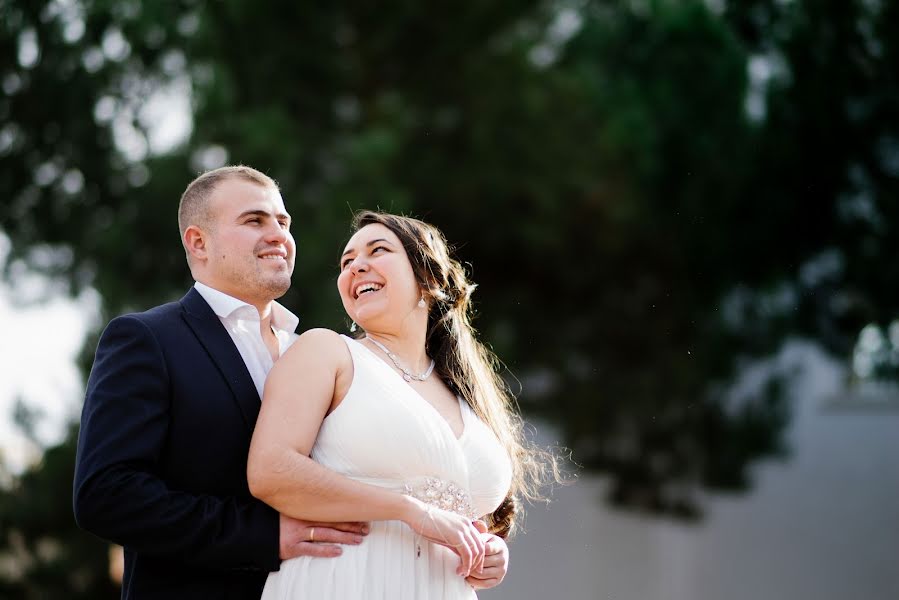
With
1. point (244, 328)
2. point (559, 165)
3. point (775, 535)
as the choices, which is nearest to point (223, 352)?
point (244, 328)

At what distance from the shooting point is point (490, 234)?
11141 mm

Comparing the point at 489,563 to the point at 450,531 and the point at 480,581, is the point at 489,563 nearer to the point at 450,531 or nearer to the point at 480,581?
the point at 480,581

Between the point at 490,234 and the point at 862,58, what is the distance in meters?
4.03

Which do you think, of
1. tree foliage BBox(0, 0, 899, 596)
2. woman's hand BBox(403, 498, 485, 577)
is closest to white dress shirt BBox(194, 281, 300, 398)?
woman's hand BBox(403, 498, 485, 577)

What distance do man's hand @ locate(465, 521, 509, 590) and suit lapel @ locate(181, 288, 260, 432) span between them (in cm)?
63

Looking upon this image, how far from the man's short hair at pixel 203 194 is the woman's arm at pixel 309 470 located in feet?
1.57

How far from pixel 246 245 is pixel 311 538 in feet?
2.48

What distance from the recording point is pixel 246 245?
262 cm

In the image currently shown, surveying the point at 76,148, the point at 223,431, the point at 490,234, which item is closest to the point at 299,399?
the point at 223,431

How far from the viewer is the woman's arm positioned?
228 centimetres

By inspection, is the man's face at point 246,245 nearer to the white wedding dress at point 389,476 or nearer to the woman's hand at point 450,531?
the white wedding dress at point 389,476

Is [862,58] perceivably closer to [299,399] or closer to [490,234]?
[490,234]

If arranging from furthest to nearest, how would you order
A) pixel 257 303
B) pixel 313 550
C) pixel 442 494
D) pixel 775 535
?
pixel 775 535, pixel 257 303, pixel 442 494, pixel 313 550

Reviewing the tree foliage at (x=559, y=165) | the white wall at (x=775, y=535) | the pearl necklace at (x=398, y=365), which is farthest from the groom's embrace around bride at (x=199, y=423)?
the white wall at (x=775, y=535)
